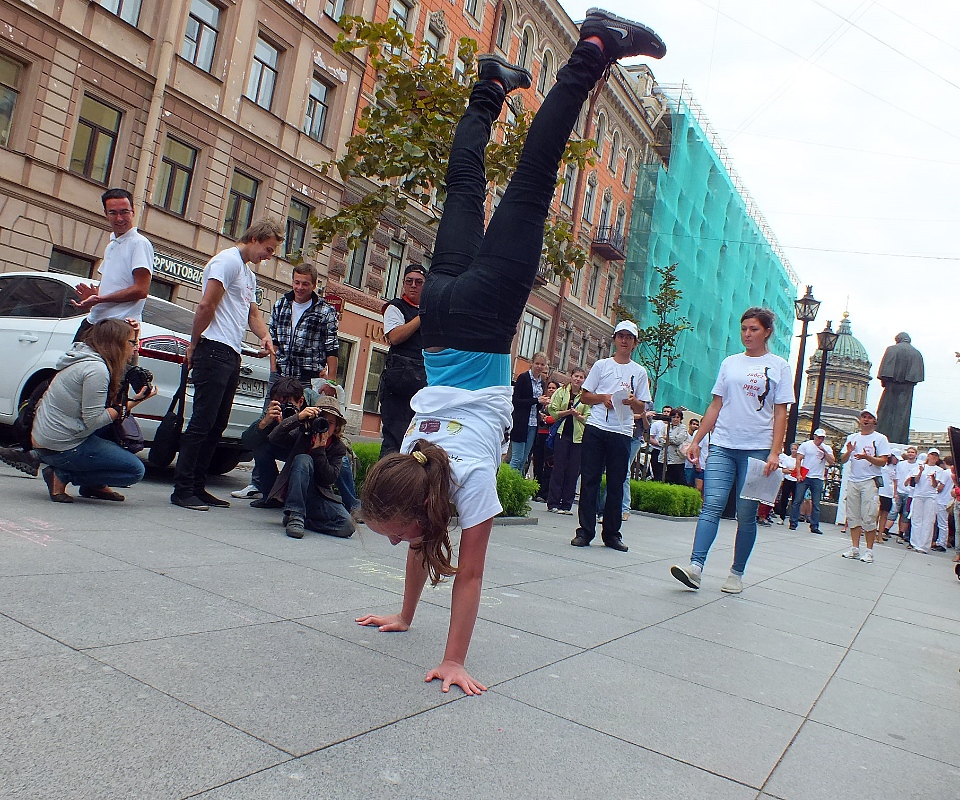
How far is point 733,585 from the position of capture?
5777mm

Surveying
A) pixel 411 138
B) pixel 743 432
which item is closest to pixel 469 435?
pixel 743 432

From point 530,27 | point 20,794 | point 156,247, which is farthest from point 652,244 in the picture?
point 20,794

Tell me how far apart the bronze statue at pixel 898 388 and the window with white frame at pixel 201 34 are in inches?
829

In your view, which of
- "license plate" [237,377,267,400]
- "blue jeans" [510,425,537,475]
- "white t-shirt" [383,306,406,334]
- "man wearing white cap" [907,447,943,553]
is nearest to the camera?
"white t-shirt" [383,306,406,334]

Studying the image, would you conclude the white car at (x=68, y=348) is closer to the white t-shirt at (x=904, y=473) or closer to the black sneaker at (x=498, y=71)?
the black sneaker at (x=498, y=71)

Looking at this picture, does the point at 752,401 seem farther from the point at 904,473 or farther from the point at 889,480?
the point at 904,473

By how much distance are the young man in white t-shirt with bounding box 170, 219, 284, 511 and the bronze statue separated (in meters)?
25.0

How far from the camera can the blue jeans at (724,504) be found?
224 inches

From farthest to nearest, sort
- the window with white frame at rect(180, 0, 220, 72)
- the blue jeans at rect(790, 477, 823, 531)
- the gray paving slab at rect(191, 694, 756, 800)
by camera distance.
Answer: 1. the window with white frame at rect(180, 0, 220, 72)
2. the blue jeans at rect(790, 477, 823, 531)
3. the gray paving slab at rect(191, 694, 756, 800)

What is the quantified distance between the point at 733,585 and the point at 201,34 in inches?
715

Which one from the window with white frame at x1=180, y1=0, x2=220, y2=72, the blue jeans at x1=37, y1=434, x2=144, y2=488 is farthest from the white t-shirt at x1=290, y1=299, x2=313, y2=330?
the window with white frame at x1=180, y1=0, x2=220, y2=72

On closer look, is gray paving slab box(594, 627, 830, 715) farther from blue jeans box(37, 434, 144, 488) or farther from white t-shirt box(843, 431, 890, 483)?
white t-shirt box(843, 431, 890, 483)

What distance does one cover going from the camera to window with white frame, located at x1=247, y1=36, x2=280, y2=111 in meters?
20.6

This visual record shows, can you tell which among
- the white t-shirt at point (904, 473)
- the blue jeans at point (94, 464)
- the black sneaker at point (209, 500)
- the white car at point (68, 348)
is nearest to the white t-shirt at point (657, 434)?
the white t-shirt at point (904, 473)
